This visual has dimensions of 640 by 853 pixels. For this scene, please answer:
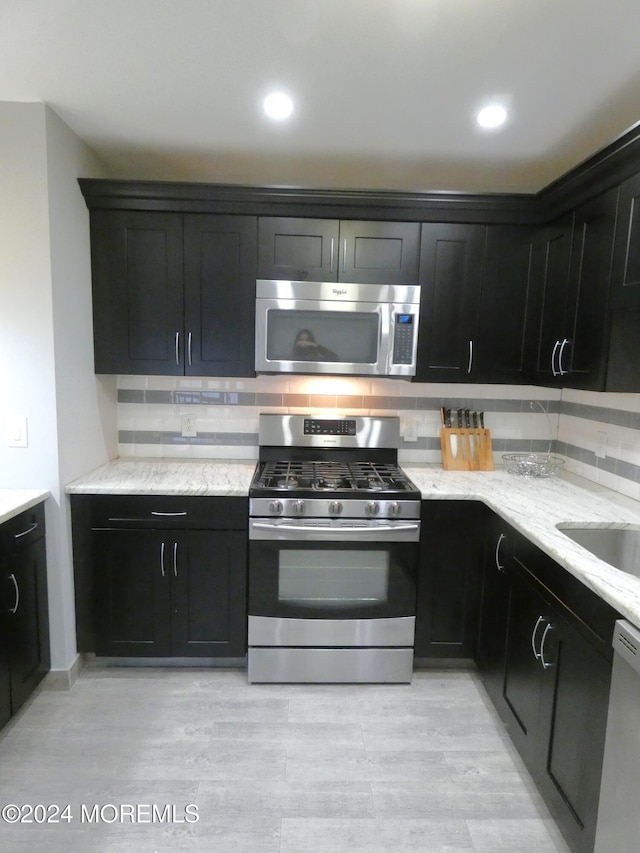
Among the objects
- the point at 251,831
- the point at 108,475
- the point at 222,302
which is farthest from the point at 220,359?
the point at 251,831

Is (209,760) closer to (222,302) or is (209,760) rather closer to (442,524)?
(442,524)

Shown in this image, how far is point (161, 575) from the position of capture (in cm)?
220

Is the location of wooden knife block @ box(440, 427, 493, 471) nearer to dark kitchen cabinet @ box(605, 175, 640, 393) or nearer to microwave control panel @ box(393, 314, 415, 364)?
microwave control panel @ box(393, 314, 415, 364)

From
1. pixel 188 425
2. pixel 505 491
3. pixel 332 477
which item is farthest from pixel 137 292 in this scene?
pixel 505 491

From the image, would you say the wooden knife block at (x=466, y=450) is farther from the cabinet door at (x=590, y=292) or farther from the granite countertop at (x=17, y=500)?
the granite countertop at (x=17, y=500)

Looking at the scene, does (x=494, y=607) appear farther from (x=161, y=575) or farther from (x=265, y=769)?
(x=161, y=575)

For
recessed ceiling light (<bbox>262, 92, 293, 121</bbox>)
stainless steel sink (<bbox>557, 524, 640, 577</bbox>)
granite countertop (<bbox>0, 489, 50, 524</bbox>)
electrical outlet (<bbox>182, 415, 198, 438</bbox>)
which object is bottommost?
stainless steel sink (<bbox>557, 524, 640, 577</bbox>)

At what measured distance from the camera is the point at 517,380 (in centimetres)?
247

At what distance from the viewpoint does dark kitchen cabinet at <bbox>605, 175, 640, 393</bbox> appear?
170 centimetres

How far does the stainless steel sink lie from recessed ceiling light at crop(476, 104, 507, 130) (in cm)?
166

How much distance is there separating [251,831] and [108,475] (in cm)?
159

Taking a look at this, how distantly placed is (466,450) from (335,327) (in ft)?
3.48

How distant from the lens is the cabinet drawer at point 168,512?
2.15 m

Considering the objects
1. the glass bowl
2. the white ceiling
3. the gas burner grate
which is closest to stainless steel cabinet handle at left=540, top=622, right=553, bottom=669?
the gas burner grate
